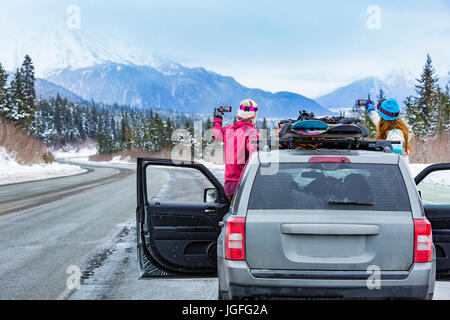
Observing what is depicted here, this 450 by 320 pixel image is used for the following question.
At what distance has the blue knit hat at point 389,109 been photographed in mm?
5430

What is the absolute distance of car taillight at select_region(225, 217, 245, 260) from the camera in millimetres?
3287

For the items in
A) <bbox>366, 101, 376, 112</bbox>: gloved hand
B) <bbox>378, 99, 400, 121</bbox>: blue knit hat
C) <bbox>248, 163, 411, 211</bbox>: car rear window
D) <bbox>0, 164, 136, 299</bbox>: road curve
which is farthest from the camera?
<bbox>366, 101, 376, 112</bbox>: gloved hand

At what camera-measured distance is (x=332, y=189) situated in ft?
11.1

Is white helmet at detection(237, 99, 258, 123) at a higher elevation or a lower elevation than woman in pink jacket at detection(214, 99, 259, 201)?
higher

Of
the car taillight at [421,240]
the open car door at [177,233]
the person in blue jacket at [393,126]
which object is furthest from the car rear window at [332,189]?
the person in blue jacket at [393,126]

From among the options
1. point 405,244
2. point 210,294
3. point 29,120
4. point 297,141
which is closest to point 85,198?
point 210,294

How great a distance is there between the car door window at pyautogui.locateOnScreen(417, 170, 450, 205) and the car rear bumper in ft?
29.7

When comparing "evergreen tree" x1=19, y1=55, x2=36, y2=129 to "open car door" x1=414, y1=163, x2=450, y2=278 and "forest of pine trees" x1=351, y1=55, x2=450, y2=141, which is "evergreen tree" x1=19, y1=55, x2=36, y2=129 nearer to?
"forest of pine trees" x1=351, y1=55, x2=450, y2=141

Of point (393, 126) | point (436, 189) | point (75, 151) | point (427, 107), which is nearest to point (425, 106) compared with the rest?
point (427, 107)

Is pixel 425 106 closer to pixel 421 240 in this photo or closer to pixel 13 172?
pixel 13 172

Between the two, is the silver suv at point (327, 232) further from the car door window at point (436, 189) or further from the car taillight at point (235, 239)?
the car door window at point (436, 189)

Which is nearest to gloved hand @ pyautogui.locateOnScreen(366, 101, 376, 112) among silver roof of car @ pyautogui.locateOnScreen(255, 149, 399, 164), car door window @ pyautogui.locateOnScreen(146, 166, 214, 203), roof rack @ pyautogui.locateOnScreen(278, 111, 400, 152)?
roof rack @ pyautogui.locateOnScreen(278, 111, 400, 152)

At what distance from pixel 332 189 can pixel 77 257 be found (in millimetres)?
4458
